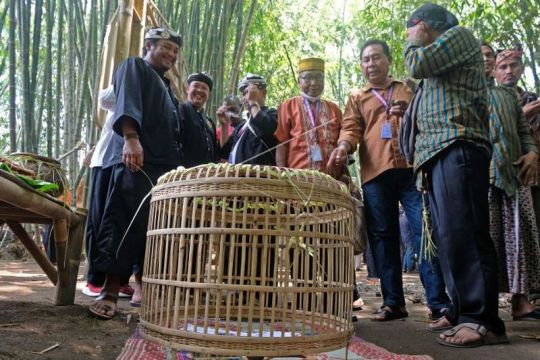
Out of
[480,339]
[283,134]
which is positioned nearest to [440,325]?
[480,339]

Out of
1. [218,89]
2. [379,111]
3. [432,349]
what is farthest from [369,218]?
[218,89]

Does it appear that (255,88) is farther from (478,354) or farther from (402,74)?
(402,74)

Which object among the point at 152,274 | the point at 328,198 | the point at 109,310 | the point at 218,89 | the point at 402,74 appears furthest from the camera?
the point at 402,74

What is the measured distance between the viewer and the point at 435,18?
85.6 inches

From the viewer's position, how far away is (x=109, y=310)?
2.23 m

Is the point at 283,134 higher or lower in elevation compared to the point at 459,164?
higher

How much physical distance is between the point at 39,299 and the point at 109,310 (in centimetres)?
65

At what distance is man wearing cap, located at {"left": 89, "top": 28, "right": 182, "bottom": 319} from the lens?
2266 mm

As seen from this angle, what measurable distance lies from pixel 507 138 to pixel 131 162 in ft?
6.15

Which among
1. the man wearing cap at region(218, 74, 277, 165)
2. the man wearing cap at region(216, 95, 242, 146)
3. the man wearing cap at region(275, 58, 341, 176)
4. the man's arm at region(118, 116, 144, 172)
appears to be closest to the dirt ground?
the man's arm at region(118, 116, 144, 172)

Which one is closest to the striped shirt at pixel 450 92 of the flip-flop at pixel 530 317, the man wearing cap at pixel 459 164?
the man wearing cap at pixel 459 164

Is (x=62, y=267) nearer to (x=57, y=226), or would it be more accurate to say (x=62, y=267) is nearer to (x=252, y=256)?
(x=57, y=226)

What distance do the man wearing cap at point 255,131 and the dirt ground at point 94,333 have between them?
41.4 inches

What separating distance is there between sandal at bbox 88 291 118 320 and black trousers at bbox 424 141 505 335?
144cm
